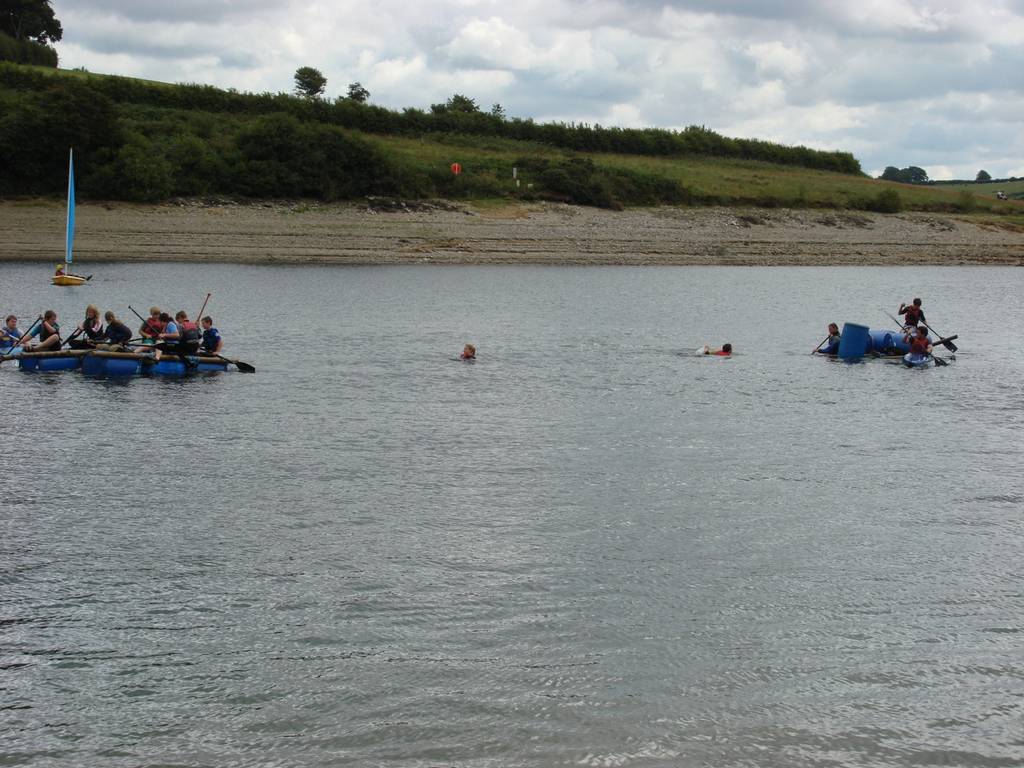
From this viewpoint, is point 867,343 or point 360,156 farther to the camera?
point 360,156

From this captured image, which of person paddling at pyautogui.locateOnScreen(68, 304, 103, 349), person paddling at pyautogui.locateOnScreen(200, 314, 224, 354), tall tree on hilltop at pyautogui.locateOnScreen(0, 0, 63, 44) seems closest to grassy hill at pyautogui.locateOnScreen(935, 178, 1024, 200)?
tall tree on hilltop at pyautogui.locateOnScreen(0, 0, 63, 44)

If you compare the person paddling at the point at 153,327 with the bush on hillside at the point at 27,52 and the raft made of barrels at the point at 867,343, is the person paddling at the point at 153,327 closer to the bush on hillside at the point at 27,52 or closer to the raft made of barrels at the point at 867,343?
the raft made of barrels at the point at 867,343

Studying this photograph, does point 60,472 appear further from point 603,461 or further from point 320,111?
point 320,111

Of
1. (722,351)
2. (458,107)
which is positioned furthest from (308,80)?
(722,351)

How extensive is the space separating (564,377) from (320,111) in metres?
54.4

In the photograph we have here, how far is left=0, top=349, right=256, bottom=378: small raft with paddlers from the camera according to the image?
2539 cm

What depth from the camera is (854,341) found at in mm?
31031

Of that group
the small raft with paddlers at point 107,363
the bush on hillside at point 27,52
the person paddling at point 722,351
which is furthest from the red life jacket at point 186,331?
the bush on hillside at point 27,52

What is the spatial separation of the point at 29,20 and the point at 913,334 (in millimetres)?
A: 87064

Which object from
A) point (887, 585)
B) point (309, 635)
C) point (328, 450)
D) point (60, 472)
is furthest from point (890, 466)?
point (60, 472)

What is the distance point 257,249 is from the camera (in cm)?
5288

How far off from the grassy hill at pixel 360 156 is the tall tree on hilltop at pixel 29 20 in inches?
907

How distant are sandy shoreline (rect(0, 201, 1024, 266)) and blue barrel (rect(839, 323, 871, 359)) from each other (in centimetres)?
2665

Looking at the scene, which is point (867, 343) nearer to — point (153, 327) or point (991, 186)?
point (153, 327)
